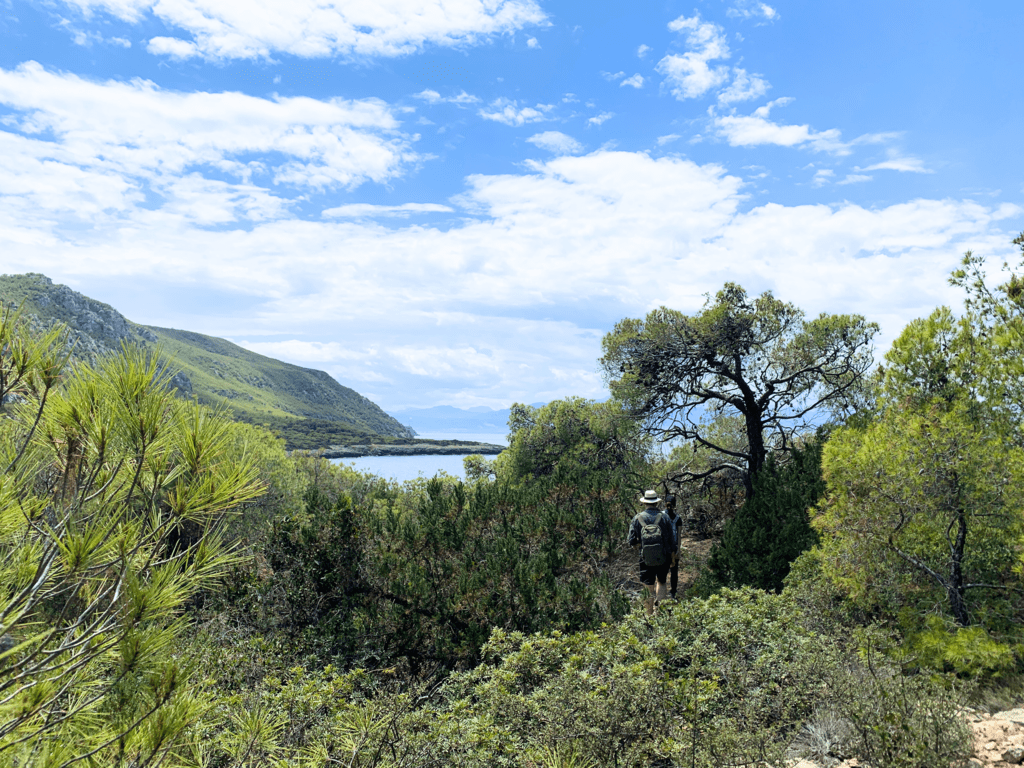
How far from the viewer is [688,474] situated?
16375 millimetres

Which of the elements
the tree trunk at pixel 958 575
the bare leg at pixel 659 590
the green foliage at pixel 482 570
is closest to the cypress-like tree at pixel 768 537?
the bare leg at pixel 659 590

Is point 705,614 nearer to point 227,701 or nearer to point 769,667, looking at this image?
point 769,667

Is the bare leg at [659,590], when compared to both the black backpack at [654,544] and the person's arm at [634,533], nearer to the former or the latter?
Answer: the black backpack at [654,544]

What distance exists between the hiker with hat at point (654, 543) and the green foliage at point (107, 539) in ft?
21.5

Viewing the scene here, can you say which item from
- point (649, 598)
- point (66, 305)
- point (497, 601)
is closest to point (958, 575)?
point (649, 598)

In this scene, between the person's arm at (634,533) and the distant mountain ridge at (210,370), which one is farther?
the distant mountain ridge at (210,370)

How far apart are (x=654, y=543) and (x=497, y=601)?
2364 mm

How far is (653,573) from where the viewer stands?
870 centimetres

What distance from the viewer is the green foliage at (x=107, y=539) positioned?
8.53ft

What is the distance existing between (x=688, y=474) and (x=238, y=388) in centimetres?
17277

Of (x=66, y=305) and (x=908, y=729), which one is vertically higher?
(x=66, y=305)

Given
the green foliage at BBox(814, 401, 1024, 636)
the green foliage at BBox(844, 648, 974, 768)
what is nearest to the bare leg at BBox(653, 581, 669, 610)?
the green foliage at BBox(814, 401, 1024, 636)

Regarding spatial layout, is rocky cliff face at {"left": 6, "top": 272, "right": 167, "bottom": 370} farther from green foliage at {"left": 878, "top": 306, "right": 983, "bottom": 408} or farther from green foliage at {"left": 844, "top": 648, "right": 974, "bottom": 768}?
green foliage at {"left": 844, "top": 648, "right": 974, "bottom": 768}

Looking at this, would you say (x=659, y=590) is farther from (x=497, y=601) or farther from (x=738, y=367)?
(x=738, y=367)
